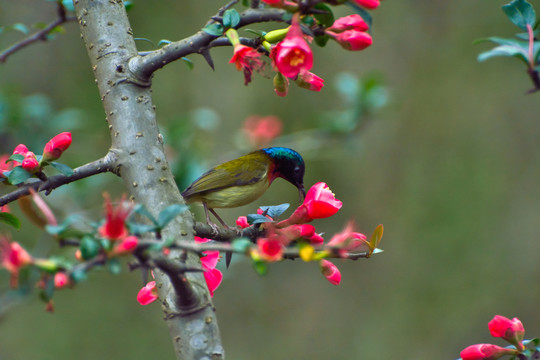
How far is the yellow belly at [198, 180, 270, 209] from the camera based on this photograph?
2609mm

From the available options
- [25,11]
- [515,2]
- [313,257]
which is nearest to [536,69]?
[515,2]

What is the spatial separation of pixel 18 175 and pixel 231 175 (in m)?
1.51

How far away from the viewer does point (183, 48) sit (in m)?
1.21

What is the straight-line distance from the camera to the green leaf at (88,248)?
807 mm

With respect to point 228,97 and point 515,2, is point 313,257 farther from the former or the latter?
point 228,97

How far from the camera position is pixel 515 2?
119cm

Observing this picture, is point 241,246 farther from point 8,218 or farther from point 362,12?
point 8,218

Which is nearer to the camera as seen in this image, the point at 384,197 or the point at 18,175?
the point at 18,175

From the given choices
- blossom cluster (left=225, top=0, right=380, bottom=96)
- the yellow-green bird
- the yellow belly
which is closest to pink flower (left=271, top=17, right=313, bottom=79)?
blossom cluster (left=225, top=0, right=380, bottom=96)

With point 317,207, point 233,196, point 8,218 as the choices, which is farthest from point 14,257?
point 233,196

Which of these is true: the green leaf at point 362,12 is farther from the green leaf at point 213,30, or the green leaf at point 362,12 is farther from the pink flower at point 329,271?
the pink flower at point 329,271

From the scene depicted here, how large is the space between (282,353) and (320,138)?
91.4 inches

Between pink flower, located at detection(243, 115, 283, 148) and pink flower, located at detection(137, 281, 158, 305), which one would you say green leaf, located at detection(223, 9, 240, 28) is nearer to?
pink flower, located at detection(137, 281, 158, 305)

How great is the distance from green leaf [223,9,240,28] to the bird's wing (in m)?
1.41
